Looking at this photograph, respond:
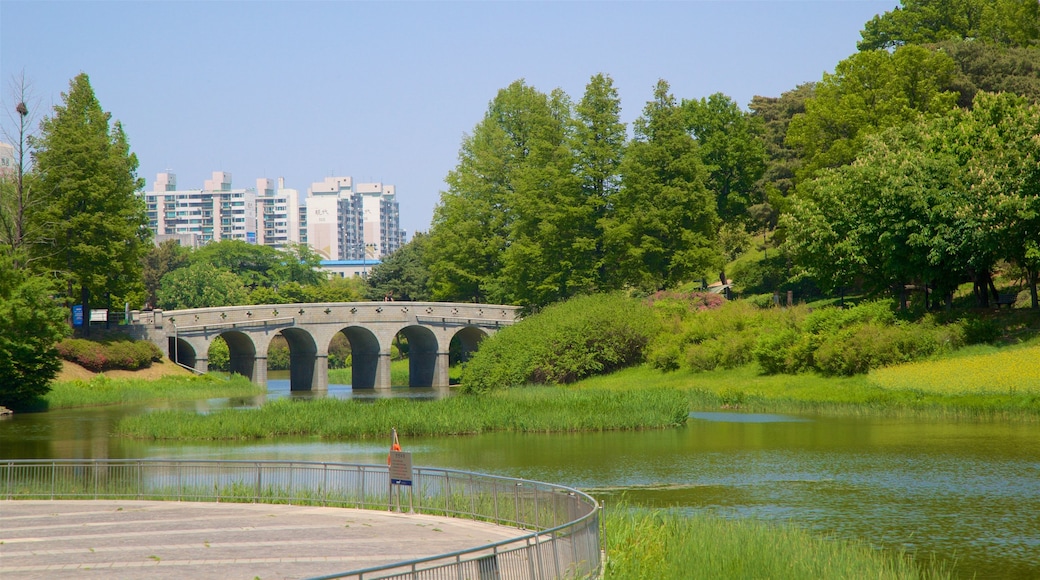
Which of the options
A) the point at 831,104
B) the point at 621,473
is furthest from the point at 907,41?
the point at 621,473

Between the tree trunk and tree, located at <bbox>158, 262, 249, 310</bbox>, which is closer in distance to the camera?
the tree trunk

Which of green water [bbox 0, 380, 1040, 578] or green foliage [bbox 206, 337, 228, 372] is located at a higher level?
green foliage [bbox 206, 337, 228, 372]

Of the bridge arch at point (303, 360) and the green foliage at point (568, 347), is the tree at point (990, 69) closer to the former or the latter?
the green foliage at point (568, 347)

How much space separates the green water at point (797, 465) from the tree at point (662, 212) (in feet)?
79.8

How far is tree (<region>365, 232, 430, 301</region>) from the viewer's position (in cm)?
10425

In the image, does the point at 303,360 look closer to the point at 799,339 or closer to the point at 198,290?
the point at 198,290

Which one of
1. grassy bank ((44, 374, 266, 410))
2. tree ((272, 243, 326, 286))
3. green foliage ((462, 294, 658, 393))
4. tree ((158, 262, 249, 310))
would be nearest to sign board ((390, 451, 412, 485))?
green foliage ((462, 294, 658, 393))

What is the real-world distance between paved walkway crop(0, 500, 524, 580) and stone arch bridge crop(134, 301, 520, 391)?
5217 cm

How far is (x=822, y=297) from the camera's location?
227ft

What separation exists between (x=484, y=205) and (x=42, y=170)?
29.2 meters

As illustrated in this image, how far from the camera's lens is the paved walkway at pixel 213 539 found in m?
14.8

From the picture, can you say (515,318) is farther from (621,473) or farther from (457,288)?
(621,473)

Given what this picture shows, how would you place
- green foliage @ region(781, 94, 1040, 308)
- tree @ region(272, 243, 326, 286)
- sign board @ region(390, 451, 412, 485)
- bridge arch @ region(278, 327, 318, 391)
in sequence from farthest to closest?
tree @ region(272, 243, 326, 286) → bridge arch @ region(278, 327, 318, 391) → green foliage @ region(781, 94, 1040, 308) → sign board @ region(390, 451, 412, 485)

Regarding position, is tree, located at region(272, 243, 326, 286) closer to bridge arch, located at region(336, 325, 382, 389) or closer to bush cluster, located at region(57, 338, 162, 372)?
bridge arch, located at region(336, 325, 382, 389)
